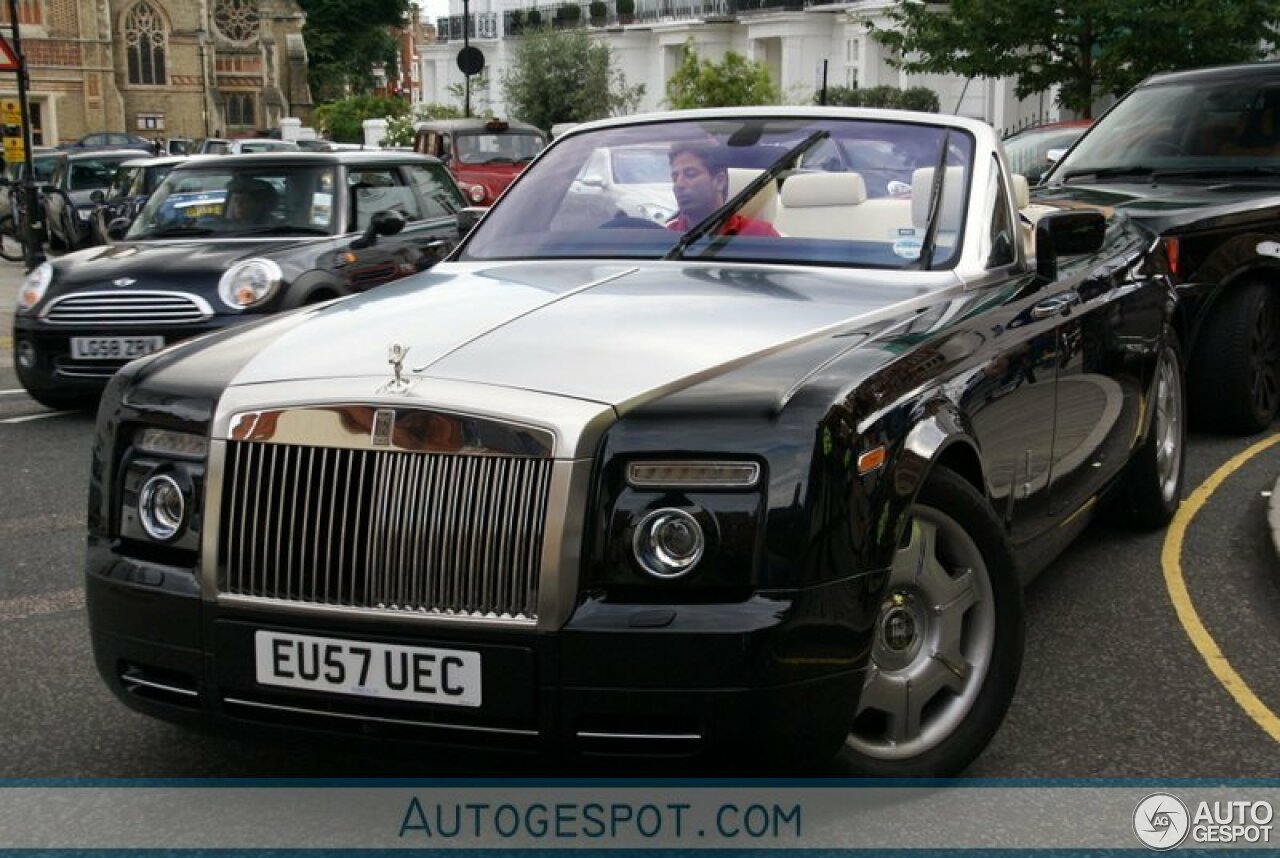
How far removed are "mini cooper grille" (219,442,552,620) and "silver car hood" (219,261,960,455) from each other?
12cm

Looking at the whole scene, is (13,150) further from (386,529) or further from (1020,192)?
(386,529)

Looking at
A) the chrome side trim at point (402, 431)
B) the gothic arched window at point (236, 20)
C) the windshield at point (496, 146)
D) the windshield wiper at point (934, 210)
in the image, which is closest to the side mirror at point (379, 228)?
the windshield wiper at point (934, 210)

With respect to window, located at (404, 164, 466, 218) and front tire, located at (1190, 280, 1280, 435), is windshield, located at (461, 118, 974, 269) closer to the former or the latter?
front tire, located at (1190, 280, 1280, 435)

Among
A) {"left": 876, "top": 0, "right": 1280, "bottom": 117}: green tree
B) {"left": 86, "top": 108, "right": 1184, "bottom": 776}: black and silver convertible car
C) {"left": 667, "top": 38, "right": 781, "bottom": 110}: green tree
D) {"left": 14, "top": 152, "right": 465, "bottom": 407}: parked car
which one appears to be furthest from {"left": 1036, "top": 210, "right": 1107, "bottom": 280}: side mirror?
{"left": 667, "top": 38, "right": 781, "bottom": 110}: green tree

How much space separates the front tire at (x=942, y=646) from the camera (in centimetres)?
377

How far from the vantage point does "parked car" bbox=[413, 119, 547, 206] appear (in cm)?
2581

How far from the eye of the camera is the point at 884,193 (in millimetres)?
5047

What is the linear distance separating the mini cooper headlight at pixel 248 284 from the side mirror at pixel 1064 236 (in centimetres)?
561

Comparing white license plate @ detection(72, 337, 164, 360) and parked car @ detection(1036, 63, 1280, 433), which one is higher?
parked car @ detection(1036, 63, 1280, 433)

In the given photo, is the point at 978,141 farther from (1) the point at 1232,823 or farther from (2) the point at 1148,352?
(1) the point at 1232,823

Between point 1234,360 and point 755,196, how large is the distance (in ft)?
14.2

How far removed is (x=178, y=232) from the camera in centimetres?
1084

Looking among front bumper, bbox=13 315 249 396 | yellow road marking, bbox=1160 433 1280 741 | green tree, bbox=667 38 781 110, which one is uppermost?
green tree, bbox=667 38 781 110

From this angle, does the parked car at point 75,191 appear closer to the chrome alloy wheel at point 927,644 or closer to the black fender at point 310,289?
the black fender at point 310,289
